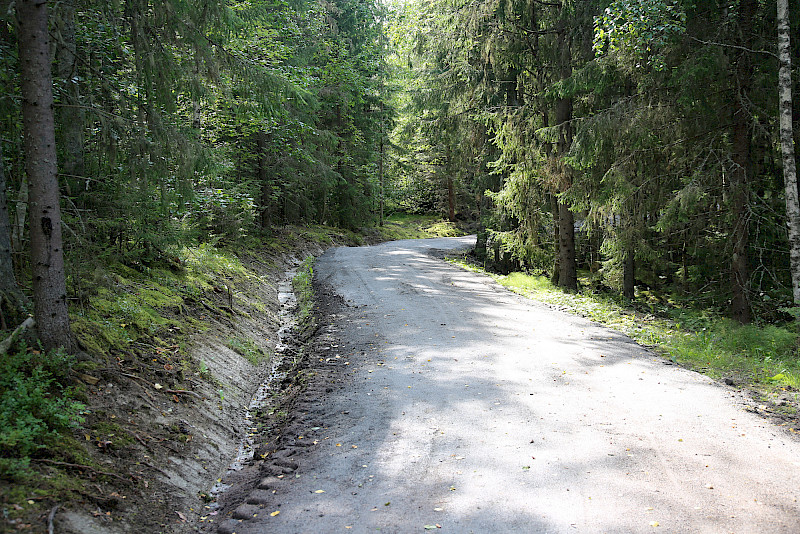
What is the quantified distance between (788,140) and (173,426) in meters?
9.16

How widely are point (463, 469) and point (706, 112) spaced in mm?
8525

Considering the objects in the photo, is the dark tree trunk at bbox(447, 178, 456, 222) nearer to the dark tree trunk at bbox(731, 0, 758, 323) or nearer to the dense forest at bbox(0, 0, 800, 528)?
the dense forest at bbox(0, 0, 800, 528)

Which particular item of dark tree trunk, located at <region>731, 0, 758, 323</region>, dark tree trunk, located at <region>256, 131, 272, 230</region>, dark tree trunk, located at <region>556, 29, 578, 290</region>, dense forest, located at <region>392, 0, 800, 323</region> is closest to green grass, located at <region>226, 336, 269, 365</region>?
dense forest, located at <region>392, 0, 800, 323</region>

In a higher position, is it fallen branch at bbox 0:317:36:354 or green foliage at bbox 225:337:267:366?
fallen branch at bbox 0:317:36:354

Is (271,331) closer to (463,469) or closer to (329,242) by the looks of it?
(463,469)

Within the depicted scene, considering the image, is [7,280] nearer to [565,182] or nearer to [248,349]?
[248,349]

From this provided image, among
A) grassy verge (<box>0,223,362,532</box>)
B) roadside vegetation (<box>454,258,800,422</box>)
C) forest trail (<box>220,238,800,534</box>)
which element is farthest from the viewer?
roadside vegetation (<box>454,258,800,422</box>)

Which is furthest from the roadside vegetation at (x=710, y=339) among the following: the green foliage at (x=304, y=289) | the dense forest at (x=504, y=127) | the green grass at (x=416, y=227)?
the green grass at (x=416, y=227)

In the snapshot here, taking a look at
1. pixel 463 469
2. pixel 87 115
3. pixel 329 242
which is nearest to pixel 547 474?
pixel 463 469

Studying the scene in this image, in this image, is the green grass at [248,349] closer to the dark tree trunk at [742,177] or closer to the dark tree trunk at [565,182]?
the dark tree trunk at [565,182]

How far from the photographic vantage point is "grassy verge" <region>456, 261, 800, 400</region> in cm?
696

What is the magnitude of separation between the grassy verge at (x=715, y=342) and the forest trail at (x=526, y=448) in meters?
0.49

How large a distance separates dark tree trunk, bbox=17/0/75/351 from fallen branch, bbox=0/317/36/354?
0.09 meters

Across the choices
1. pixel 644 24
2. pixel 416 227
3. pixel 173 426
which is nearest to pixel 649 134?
pixel 644 24
